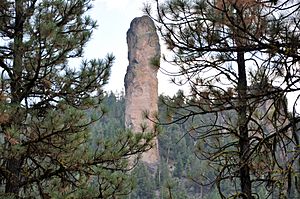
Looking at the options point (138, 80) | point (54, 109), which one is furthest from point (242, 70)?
point (138, 80)

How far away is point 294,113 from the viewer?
7.32 ft

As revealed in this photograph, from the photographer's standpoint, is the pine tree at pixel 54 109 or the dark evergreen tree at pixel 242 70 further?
the pine tree at pixel 54 109

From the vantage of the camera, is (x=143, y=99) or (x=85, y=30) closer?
(x=85, y=30)

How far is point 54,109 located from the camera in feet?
13.3

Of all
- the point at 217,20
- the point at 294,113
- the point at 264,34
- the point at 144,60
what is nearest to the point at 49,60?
the point at 217,20

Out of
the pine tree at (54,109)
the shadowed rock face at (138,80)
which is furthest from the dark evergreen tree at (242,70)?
the shadowed rock face at (138,80)

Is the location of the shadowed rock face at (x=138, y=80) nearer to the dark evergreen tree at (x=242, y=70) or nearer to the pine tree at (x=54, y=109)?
the pine tree at (x=54, y=109)

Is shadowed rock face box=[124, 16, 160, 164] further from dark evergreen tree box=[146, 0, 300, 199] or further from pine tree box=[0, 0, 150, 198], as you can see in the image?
dark evergreen tree box=[146, 0, 300, 199]

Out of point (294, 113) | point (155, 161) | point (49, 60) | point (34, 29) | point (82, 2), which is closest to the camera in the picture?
point (294, 113)

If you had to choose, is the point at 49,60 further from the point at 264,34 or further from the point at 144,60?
the point at 144,60

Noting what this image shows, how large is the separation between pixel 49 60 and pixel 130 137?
101cm

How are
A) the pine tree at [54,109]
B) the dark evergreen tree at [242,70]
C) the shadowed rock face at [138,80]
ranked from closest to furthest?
the dark evergreen tree at [242,70], the pine tree at [54,109], the shadowed rock face at [138,80]

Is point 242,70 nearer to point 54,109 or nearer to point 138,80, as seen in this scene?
point 54,109

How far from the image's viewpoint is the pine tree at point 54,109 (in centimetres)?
352
